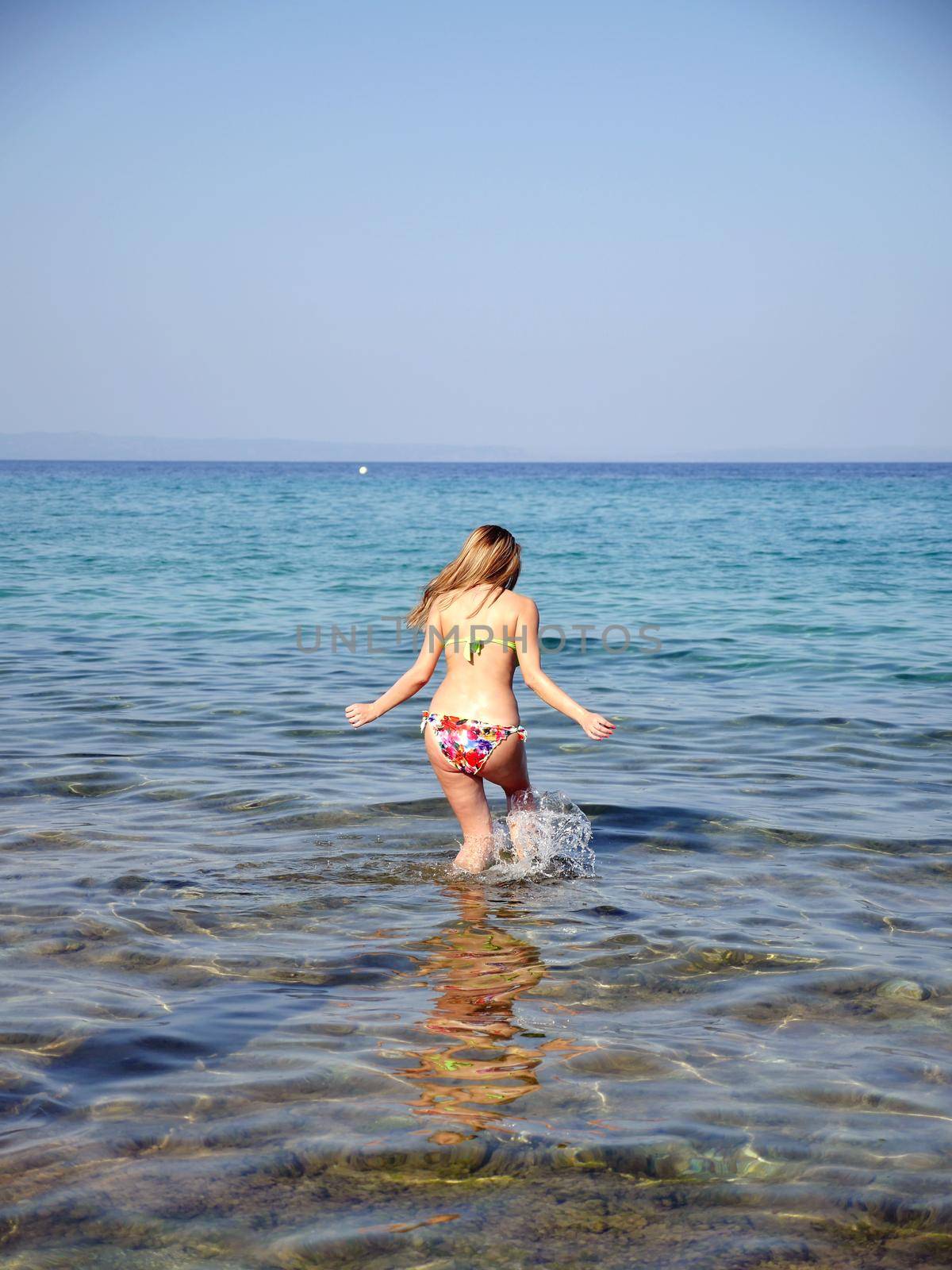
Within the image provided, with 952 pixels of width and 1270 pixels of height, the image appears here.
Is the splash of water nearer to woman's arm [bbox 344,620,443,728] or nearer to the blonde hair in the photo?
woman's arm [bbox 344,620,443,728]

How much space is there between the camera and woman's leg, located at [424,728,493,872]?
21.0ft

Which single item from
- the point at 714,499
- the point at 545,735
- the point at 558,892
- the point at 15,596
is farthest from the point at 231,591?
the point at 714,499

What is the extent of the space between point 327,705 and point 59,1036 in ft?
22.5

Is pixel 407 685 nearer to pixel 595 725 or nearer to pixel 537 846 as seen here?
pixel 595 725

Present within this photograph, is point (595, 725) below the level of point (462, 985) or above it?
above

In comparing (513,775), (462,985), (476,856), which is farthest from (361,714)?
(462,985)

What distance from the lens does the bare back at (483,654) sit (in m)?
6.39

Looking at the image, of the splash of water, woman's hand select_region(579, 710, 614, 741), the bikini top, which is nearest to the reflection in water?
the splash of water

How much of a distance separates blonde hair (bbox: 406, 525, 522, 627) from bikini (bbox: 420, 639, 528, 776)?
34cm

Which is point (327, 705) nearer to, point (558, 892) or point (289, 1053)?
point (558, 892)

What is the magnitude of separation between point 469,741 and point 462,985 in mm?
1639

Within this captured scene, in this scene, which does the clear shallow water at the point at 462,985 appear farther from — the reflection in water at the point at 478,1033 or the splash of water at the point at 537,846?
the splash of water at the point at 537,846

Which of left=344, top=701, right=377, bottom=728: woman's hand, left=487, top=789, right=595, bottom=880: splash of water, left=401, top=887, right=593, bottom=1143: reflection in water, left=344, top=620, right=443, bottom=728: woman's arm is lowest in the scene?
left=401, top=887, right=593, bottom=1143: reflection in water

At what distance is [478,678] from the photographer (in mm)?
6414
